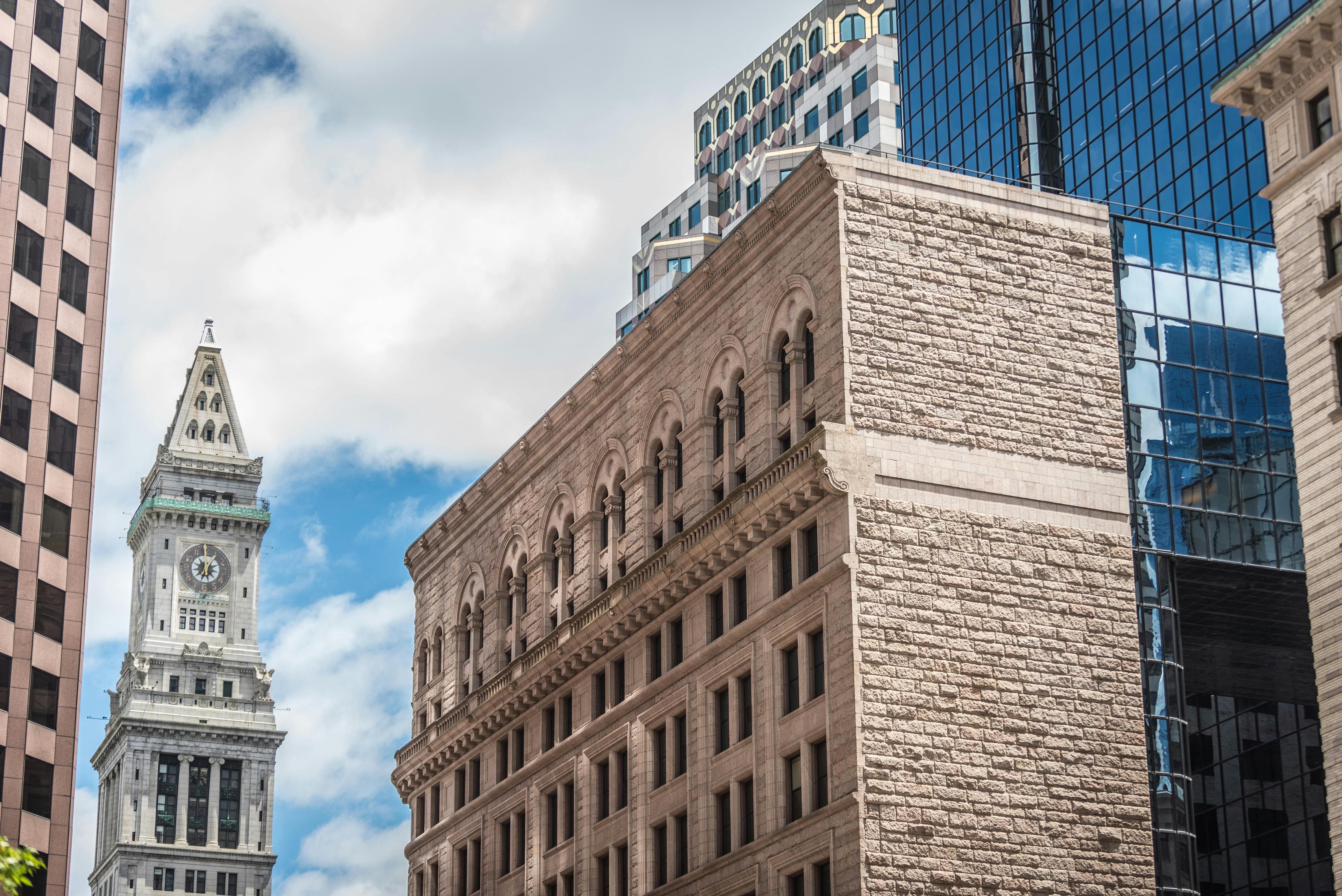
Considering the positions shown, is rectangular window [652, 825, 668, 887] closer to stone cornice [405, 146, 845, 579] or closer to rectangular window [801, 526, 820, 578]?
rectangular window [801, 526, 820, 578]

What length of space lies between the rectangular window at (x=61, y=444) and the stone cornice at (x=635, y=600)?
59.5 feet

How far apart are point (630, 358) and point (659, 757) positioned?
1466 centimetres

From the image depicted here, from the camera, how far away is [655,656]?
237 ft

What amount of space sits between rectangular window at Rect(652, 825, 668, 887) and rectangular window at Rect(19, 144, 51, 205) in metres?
32.4

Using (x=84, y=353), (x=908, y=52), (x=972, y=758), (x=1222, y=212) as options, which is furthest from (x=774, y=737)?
(x=908, y=52)

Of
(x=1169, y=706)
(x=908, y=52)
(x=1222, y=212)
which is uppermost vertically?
(x=908, y=52)

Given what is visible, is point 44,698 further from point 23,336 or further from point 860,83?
point 860,83

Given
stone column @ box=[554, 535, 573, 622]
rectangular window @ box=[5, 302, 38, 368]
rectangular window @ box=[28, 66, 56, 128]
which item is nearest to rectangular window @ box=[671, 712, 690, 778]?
stone column @ box=[554, 535, 573, 622]

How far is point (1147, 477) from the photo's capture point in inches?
2586

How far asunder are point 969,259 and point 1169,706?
14.6m

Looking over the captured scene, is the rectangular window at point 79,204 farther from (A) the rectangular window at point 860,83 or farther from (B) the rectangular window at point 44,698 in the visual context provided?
(A) the rectangular window at point 860,83

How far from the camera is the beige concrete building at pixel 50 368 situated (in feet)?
237

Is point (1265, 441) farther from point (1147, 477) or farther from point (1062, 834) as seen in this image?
point (1062, 834)

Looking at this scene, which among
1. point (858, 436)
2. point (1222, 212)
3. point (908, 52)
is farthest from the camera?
point (908, 52)
